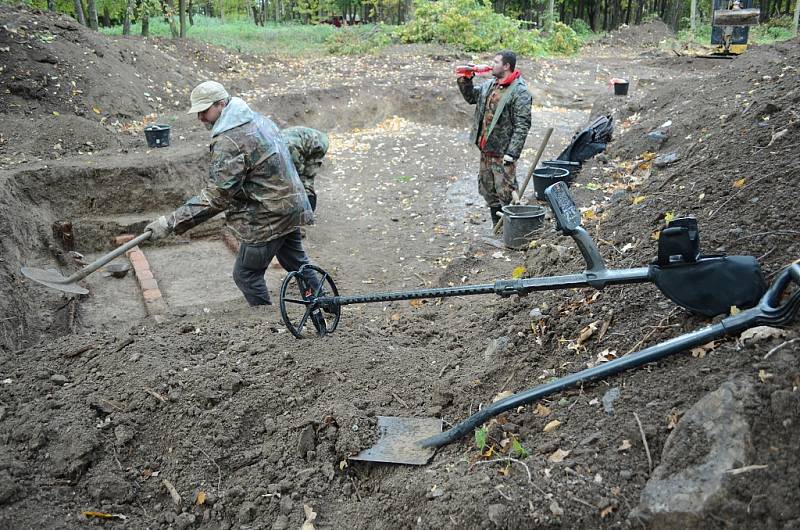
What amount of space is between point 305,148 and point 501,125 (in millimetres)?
2171

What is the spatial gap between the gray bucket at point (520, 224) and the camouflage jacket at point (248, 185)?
232cm

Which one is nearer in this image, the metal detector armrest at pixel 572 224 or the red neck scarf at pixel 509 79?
the metal detector armrest at pixel 572 224

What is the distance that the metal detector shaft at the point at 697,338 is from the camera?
2385 millimetres

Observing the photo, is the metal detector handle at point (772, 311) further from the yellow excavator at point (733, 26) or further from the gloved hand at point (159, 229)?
the yellow excavator at point (733, 26)

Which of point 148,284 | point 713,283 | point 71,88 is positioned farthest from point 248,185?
point 71,88

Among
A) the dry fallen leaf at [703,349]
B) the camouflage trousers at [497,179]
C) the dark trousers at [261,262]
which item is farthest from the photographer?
the camouflage trousers at [497,179]

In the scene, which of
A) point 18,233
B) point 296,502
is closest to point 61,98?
point 18,233

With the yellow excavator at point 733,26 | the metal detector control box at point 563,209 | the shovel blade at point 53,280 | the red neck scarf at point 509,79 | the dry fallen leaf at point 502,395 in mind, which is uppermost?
the yellow excavator at point 733,26

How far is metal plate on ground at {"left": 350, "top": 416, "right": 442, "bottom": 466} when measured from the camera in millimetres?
3068

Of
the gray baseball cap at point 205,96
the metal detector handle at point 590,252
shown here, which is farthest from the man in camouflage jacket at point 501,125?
the metal detector handle at point 590,252

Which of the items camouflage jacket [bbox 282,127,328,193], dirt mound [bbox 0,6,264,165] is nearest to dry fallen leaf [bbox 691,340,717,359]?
camouflage jacket [bbox 282,127,328,193]

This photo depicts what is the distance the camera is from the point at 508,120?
7066 mm

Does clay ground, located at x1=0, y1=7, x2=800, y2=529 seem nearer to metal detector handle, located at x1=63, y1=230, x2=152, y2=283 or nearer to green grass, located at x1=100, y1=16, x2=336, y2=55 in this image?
metal detector handle, located at x1=63, y1=230, x2=152, y2=283

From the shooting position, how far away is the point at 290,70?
1761 centimetres
